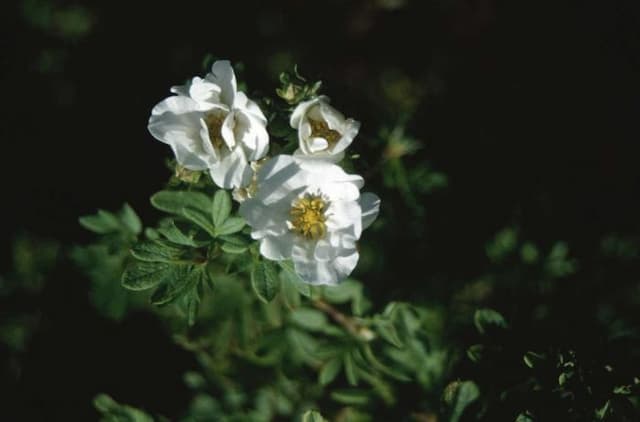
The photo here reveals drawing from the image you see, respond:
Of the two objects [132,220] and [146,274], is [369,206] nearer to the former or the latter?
[146,274]

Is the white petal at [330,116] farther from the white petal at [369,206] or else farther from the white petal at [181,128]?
the white petal at [181,128]

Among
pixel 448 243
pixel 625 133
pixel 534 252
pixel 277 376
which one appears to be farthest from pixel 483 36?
pixel 277 376

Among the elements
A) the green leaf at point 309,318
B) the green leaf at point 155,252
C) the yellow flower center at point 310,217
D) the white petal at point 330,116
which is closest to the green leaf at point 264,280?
the yellow flower center at point 310,217

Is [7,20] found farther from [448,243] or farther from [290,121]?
[448,243]

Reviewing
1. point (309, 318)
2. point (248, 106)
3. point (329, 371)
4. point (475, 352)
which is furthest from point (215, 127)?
point (475, 352)

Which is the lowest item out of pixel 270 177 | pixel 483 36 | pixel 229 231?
pixel 229 231

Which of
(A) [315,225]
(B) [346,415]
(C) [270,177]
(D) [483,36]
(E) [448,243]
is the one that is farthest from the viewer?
(D) [483,36]

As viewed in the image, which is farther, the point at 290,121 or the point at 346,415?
the point at 346,415

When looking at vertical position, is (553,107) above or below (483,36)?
below

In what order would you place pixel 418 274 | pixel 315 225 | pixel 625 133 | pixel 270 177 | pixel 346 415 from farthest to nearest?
pixel 625 133 → pixel 418 274 → pixel 346 415 → pixel 315 225 → pixel 270 177
